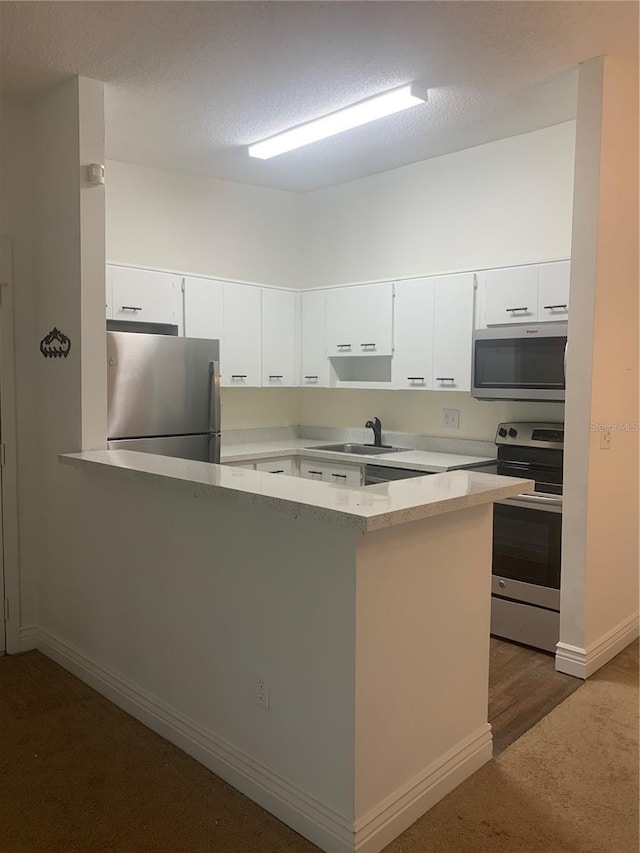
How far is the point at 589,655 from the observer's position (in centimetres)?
318

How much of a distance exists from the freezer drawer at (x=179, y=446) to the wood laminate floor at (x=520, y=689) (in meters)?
1.87

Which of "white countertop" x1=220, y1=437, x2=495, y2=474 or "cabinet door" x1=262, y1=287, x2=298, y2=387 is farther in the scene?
"cabinet door" x1=262, y1=287, x2=298, y2=387

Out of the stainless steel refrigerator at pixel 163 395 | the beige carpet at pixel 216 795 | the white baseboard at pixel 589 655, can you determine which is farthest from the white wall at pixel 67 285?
the white baseboard at pixel 589 655

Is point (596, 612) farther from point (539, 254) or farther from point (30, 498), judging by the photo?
point (30, 498)

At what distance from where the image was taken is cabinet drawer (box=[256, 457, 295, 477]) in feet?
14.7

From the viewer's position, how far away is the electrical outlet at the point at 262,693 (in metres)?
2.23

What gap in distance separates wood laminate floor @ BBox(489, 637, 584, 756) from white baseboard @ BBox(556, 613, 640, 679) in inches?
1.7

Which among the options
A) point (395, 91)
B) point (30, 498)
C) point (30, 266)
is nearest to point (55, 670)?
point (30, 498)

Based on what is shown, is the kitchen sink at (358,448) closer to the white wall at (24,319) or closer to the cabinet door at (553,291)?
the cabinet door at (553,291)

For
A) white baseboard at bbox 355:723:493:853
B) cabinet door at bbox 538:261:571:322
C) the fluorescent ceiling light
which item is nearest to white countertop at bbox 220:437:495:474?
cabinet door at bbox 538:261:571:322

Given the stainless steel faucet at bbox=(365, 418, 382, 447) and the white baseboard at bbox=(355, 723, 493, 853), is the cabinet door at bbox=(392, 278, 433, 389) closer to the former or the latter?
the stainless steel faucet at bbox=(365, 418, 382, 447)

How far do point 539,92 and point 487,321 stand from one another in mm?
1188

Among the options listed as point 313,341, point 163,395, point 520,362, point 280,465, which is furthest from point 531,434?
point 163,395

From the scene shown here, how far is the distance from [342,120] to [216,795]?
3.03m
